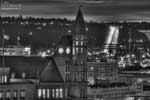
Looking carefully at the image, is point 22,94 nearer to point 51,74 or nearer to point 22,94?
point 22,94

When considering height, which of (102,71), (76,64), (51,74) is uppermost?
(76,64)

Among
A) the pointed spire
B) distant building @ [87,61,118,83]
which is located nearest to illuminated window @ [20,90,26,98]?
the pointed spire

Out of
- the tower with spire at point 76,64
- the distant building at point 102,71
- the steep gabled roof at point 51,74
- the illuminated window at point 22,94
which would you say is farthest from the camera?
the distant building at point 102,71

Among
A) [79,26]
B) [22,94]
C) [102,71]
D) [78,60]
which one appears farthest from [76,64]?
[102,71]

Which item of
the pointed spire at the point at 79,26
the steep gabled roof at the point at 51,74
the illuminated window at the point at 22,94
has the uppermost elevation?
the pointed spire at the point at 79,26

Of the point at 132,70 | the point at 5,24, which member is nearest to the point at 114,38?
the point at 5,24

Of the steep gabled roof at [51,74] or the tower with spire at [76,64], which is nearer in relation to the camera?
the steep gabled roof at [51,74]

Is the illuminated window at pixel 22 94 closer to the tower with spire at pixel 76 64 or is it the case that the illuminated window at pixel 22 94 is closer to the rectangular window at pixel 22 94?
the rectangular window at pixel 22 94

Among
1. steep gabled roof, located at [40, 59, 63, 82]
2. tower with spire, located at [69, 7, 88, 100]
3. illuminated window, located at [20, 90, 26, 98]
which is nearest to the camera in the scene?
illuminated window, located at [20, 90, 26, 98]

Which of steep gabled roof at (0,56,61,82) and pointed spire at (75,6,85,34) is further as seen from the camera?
pointed spire at (75,6,85,34)

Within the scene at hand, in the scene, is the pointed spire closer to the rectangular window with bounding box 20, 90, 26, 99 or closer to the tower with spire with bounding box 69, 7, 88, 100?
the tower with spire with bounding box 69, 7, 88, 100

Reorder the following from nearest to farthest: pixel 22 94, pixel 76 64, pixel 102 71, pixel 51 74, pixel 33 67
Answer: pixel 22 94, pixel 51 74, pixel 33 67, pixel 76 64, pixel 102 71

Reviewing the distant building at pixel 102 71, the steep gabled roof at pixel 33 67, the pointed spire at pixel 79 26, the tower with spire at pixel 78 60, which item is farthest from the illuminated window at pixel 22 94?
the distant building at pixel 102 71

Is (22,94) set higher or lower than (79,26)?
lower
